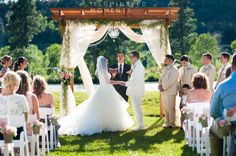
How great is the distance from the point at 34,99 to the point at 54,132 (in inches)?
82.5

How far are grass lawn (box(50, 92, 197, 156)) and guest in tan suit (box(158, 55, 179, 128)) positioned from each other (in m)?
0.35

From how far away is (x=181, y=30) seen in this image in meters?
56.5

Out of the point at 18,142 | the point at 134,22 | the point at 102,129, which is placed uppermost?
the point at 134,22

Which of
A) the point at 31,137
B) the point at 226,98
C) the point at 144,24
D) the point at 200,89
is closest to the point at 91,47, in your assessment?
the point at 144,24

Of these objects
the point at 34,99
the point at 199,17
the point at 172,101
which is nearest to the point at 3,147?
the point at 34,99

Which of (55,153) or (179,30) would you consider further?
(179,30)

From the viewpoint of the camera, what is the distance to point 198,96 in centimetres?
934

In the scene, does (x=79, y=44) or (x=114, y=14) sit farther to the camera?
(x=79, y=44)

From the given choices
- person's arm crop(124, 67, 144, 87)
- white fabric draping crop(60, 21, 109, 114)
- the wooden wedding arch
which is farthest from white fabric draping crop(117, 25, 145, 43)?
person's arm crop(124, 67, 144, 87)

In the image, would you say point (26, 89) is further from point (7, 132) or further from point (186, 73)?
point (186, 73)

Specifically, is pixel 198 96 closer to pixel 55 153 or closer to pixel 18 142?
pixel 55 153

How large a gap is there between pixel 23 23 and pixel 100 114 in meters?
43.3

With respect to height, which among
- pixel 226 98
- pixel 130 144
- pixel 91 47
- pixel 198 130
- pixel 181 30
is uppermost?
pixel 226 98

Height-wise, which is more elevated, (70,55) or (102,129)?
(70,55)
